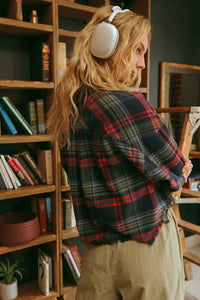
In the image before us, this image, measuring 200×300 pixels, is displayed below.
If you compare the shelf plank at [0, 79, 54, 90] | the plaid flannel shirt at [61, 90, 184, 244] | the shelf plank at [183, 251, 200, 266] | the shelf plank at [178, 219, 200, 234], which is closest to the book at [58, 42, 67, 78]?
the shelf plank at [0, 79, 54, 90]

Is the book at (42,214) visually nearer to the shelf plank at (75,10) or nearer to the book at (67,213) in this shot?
the book at (67,213)

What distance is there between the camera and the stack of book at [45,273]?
1.99 m

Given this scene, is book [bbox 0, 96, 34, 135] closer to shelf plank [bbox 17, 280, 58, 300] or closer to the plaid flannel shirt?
the plaid flannel shirt

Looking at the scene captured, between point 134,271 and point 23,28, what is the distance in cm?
154

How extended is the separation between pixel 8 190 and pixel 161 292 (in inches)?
47.2

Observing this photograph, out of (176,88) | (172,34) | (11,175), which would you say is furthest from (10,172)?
(172,34)

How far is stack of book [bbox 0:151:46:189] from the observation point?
185 cm

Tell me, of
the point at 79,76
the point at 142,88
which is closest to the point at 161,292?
the point at 79,76

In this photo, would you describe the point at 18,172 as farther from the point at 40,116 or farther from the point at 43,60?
the point at 43,60

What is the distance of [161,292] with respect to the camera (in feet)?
3.06

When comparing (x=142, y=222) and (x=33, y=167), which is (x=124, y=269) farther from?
(x=33, y=167)

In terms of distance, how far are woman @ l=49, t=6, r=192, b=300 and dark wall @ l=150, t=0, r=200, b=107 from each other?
1847 mm

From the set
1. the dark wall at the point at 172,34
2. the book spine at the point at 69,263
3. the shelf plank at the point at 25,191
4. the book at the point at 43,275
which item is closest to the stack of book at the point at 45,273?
the book at the point at 43,275

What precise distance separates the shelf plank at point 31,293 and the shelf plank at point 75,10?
195cm
